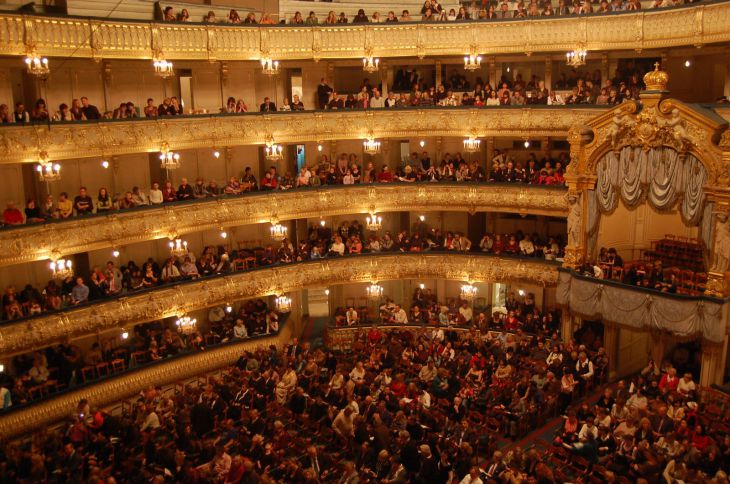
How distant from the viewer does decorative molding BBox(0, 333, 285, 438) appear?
Answer: 19188 mm

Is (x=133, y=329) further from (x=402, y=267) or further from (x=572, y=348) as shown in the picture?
(x=572, y=348)

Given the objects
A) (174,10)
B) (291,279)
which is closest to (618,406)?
(291,279)

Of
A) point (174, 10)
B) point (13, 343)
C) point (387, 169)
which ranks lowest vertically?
point (13, 343)

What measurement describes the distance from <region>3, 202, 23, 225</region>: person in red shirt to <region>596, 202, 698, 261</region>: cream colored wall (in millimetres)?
20920

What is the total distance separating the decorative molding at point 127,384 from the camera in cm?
1919

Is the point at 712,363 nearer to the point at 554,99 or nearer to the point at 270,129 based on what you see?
the point at 554,99

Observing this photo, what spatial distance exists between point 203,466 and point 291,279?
11.7 m

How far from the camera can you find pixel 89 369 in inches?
859

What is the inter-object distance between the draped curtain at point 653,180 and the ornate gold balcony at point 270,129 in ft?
7.41

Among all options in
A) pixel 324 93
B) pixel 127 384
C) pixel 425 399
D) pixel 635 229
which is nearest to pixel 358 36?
pixel 324 93

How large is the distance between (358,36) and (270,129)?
18.2 feet

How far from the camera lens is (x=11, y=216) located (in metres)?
20.4

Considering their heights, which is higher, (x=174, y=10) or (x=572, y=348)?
(x=174, y=10)

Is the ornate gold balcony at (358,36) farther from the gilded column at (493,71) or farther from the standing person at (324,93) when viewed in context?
the gilded column at (493,71)
